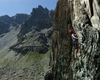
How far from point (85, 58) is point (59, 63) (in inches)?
602

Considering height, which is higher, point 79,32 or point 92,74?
point 79,32

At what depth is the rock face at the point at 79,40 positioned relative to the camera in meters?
33.4

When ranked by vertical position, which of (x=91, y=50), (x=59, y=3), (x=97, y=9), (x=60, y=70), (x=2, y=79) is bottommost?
(x=2, y=79)

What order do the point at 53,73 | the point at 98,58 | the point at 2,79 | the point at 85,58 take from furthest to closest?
the point at 2,79 → the point at 53,73 → the point at 85,58 → the point at 98,58

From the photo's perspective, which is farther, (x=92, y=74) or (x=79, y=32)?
(x=79, y=32)

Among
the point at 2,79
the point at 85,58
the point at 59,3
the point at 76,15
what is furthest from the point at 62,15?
the point at 2,79

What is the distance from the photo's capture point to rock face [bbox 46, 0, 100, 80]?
3344 centimetres

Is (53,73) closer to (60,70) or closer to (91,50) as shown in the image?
(60,70)

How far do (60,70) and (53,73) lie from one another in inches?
206

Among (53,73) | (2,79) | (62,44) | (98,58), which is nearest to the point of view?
(98,58)

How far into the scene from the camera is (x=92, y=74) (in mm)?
33469

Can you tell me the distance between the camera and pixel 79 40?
36.6 meters

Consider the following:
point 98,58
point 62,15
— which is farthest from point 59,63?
point 98,58

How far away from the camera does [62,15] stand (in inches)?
1934
